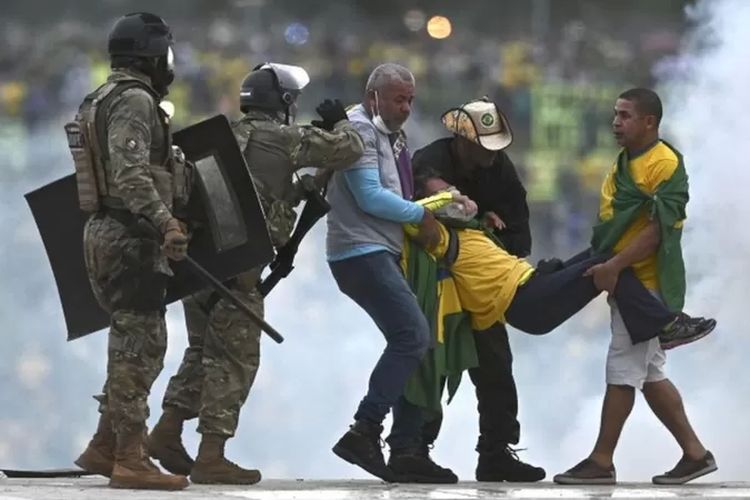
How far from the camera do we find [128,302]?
9.05 m

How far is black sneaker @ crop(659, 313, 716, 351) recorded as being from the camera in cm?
985

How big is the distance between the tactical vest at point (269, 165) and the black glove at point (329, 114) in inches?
7.1

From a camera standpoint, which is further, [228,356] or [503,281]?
[503,281]

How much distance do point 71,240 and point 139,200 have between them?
0.87 m

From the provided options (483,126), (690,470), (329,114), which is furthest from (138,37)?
(690,470)

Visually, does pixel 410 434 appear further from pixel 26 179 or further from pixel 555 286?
pixel 26 179

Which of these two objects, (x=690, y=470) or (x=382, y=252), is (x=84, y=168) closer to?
(x=382, y=252)

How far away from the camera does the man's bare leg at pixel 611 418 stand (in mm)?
9867

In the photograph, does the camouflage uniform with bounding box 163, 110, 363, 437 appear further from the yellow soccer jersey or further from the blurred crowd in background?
the blurred crowd in background

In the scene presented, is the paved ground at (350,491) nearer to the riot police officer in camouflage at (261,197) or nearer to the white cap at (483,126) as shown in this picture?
the riot police officer in camouflage at (261,197)

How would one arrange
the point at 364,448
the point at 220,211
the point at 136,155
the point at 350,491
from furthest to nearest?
the point at 364,448 → the point at 220,211 → the point at 350,491 → the point at 136,155

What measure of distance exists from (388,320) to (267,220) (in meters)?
0.57

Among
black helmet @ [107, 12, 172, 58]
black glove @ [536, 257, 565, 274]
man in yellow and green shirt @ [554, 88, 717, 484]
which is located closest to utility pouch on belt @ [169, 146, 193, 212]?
black helmet @ [107, 12, 172, 58]

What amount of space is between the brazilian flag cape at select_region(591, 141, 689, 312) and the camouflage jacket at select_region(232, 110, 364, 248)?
984 mm
